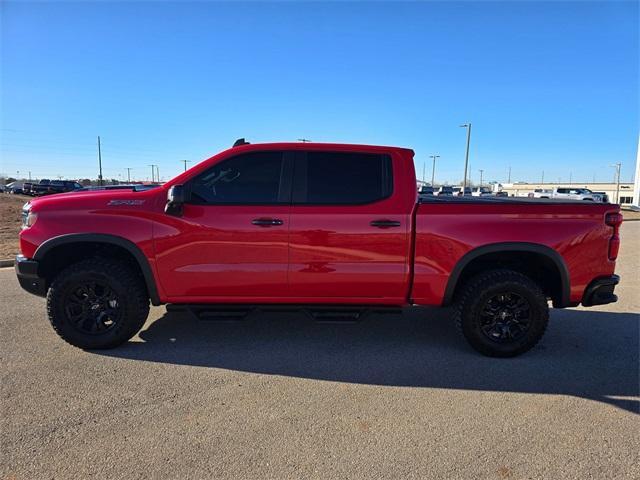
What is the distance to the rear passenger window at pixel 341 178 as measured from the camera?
4.06 meters

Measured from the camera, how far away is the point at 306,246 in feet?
13.1

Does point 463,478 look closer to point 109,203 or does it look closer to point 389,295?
point 389,295

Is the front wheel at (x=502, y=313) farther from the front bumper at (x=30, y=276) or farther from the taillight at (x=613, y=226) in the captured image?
the front bumper at (x=30, y=276)

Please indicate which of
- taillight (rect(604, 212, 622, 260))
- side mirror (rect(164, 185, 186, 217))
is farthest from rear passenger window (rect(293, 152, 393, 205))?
taillight (rect(604, 212, 622, 260))

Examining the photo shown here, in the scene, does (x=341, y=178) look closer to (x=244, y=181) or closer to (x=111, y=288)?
(x=244, y=181)

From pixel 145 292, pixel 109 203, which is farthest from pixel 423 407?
pixel 109 203

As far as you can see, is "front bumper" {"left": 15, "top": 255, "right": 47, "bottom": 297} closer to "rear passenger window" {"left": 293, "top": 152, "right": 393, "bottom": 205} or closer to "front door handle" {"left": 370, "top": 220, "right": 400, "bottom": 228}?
"rear passenger window" {"left": 293, "top": 152, "right": 393, "bottom": 205}

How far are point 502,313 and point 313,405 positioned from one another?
210 cm

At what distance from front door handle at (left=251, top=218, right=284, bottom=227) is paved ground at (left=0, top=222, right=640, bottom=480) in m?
1.22

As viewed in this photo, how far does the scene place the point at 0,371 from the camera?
11.9ft

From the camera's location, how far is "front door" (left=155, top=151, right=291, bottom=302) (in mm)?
3971

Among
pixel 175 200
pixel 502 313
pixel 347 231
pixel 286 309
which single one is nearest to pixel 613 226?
pixel 502 313

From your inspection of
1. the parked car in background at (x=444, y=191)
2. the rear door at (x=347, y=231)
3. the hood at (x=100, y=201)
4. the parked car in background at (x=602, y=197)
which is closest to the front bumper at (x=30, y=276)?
the hood at (x=100, y=201)

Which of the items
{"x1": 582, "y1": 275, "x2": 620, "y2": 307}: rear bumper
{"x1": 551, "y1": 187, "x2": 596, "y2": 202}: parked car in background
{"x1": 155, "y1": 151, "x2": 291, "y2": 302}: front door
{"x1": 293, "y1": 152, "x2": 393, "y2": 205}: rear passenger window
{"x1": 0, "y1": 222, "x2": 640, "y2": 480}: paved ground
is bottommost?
{"x1": 0, "y1": 222, "x2": 640, "y2": 480}: paved ground
